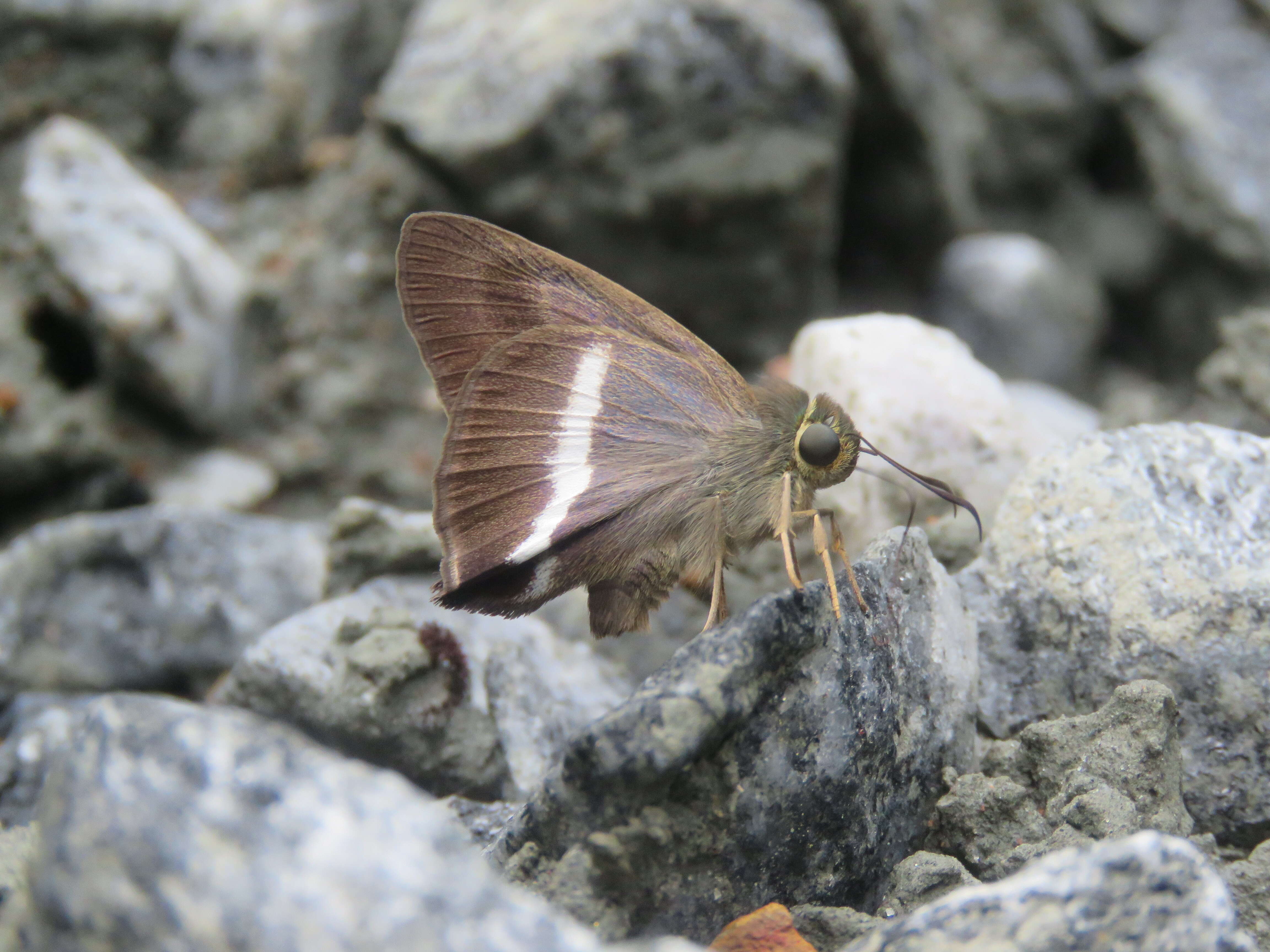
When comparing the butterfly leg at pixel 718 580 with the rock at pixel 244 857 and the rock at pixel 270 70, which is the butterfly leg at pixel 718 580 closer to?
the rock at pixel 244 857

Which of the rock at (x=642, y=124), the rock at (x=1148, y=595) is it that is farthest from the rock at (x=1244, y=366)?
the rock at (x=642, y=124)

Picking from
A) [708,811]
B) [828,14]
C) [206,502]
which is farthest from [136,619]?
[828,14]

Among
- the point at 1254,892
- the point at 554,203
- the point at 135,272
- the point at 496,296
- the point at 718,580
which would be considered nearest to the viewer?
the point at 1254,892

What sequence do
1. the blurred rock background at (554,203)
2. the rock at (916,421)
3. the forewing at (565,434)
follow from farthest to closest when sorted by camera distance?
Result: the blurred rock background at (554,203) → the rock at (916,421) → the forewing at (565,434)

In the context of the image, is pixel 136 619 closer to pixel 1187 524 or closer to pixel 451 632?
pixel 451 632

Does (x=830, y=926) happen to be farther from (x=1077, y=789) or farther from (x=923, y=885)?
(x=1077, y=789)

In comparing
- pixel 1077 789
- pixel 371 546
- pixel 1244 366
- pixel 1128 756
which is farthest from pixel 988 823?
pixel 1244 366

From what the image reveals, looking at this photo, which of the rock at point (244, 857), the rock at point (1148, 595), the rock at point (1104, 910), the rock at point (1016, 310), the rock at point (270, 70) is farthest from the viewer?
the rock at point (1016, 310)
